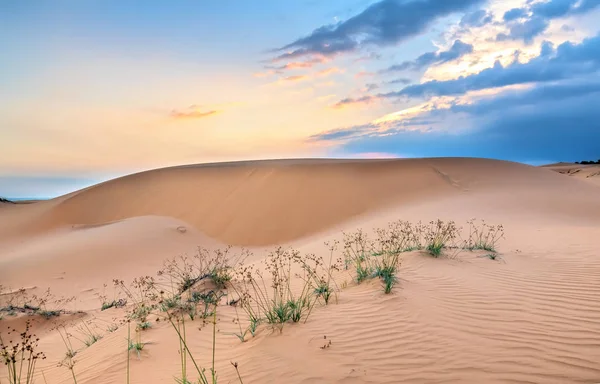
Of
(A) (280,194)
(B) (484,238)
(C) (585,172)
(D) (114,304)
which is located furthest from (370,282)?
(C) (585,172)

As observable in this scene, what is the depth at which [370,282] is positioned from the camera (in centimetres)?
587

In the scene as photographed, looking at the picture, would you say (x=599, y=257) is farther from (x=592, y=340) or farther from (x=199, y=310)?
(x=199, y=310)

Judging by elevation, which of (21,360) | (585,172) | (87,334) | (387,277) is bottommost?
(87,334)

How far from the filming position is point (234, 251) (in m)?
15.9

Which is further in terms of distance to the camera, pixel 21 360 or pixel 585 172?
pixel 585 172

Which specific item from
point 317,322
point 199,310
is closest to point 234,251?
point 199,310

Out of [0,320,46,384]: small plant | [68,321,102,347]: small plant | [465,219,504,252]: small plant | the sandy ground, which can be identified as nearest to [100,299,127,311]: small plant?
the sandy ground

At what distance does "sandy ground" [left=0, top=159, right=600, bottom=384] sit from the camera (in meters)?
3.57

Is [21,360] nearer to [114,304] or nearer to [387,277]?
[387,277]

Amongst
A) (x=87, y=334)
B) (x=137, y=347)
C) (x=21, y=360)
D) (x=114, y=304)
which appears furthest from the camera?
(x=114, y=304)

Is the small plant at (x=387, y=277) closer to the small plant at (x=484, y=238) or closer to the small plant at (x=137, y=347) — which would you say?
the small plant at (x=137, y=347)

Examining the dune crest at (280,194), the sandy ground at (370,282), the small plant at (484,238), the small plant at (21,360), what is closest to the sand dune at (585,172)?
the dune crest at (280,194)

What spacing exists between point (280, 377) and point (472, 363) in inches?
69.3

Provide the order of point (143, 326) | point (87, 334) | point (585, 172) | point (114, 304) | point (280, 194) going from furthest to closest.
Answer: point (585, 172), point (280, 194), point (114, 304), point (87, 334), point (143, 326)
